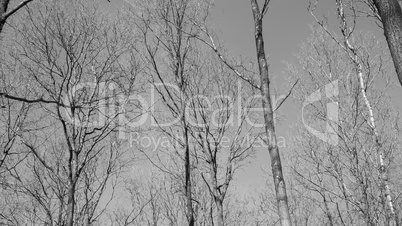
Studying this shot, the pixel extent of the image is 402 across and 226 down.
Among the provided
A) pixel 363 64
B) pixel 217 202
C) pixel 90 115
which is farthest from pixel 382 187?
pixel 90 115

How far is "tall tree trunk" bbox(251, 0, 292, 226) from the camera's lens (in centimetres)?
315

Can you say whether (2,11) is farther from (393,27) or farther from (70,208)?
(70,208)

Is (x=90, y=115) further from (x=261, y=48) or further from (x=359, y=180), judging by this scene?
(x=359, y=180)

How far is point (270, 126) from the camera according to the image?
11.9ft

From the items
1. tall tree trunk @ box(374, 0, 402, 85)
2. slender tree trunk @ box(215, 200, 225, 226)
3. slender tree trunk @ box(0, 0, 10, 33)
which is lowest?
slender tree trunk @ box(215, 200, 225, 226)

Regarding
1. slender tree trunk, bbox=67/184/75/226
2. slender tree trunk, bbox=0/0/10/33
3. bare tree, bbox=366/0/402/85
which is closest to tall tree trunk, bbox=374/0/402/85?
bare tree, bbox=366/0/402/85

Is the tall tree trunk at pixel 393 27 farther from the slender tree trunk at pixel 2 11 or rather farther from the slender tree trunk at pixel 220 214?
the slender tree trunk at pixel 220 214

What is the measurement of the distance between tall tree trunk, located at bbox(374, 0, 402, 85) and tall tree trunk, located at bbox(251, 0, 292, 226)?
1.46 metres

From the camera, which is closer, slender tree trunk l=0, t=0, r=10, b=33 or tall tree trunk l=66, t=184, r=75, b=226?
slender tree trunk l=0, t=0, r=10, b=33

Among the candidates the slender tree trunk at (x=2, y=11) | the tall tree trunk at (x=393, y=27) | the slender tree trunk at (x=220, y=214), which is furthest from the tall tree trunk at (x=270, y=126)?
the slender tree trunk at (x=220, y=214)

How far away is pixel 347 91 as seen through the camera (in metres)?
9.30

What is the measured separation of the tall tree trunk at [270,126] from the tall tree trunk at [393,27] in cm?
146

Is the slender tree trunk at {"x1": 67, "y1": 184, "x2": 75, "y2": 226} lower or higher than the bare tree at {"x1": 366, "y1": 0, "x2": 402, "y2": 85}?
lower

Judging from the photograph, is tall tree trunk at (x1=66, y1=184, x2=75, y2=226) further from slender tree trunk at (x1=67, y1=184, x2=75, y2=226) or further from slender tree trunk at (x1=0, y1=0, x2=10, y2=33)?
slender tree trunk at (x1=0, y1=0, x2=10, y2=33)
